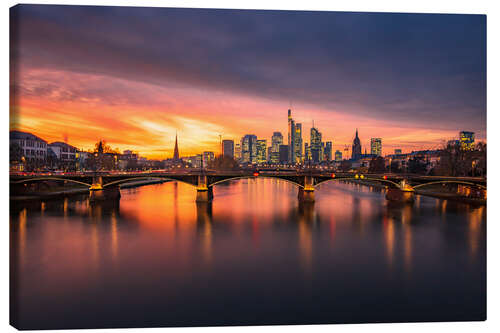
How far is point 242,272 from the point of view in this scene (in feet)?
36.3

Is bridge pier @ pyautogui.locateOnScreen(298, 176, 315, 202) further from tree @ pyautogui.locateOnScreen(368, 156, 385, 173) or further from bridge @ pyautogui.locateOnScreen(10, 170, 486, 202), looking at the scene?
tree @ pyautogui.locateOnScreen(368, 156, 385, 173)

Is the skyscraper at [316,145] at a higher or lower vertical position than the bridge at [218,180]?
higher

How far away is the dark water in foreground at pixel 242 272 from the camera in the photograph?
27.6ft

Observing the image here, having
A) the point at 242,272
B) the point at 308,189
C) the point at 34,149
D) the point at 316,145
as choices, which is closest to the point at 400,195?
the point at 308,189

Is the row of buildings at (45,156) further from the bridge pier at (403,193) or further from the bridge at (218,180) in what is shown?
the bridge pier at (403,193)

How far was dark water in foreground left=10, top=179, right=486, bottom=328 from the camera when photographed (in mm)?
8422

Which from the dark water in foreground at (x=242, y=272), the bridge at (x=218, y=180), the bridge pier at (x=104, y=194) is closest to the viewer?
the dark water in foreground at (x=242, y=272)

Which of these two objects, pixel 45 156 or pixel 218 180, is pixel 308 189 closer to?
pixel 218 180

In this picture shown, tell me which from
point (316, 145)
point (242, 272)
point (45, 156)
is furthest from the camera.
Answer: point (316, 145)

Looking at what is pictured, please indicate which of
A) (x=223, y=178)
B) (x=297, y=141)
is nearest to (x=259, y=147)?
(x=297, y=141)

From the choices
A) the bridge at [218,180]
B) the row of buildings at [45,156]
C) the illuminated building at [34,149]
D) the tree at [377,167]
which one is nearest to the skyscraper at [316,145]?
the tree at [377,167]

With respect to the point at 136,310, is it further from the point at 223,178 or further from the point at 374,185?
the point at 374,185

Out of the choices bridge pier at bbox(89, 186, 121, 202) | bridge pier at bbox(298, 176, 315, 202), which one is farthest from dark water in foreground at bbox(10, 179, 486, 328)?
bridge pier at bbox(298, 176, 315, 202)

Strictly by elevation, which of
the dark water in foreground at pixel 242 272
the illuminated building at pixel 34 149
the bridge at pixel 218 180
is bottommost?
the dark water in foreground at pixel 242 272
